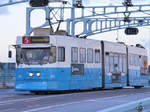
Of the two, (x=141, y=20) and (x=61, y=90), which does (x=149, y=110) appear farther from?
(x=141, y=20)

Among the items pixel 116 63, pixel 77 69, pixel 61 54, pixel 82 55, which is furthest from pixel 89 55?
pixel 116 63

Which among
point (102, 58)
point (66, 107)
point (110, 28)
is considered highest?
point (110, 28)

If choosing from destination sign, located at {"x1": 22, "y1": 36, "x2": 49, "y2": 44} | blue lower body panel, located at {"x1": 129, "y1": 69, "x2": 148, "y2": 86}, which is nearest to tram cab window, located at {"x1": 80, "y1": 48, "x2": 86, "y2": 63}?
destination sign, located at {"x1": 22, "y1": 36, "x2": 49, "y2": 44}

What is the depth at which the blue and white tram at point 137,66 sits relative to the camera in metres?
39.5

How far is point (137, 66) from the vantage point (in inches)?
1625

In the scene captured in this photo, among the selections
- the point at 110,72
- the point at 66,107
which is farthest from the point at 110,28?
the point at 66,107

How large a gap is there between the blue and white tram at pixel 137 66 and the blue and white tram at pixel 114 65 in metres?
1.23

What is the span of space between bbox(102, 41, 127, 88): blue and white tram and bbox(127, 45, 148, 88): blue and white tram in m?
1.23

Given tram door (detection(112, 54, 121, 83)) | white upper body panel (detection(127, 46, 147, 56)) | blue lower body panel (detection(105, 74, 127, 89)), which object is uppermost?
white upper body panel (detection(127, 46, 147, 56))

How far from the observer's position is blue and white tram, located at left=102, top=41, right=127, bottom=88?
114 ft

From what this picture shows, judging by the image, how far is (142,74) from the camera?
42844 millimetres

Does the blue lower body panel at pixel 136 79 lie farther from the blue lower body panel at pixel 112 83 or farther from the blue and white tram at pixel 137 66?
the blue lower body panel at pixel 112 83

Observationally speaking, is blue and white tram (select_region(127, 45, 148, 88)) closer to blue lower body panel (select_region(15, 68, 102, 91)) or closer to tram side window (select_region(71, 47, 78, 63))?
tram side window (select_region(71, 47, 78, 63))

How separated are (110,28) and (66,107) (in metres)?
54.6
